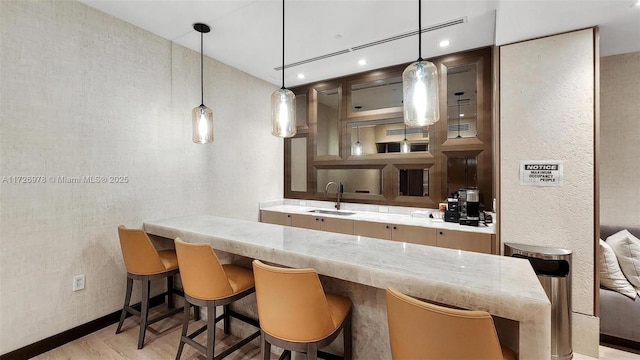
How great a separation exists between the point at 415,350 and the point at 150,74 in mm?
3326

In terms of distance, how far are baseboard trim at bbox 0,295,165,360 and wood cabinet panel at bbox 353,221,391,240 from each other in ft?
8.11

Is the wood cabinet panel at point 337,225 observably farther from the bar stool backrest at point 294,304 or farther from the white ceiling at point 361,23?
the bar stool backrest at point 294,304

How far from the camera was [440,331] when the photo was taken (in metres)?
0.99

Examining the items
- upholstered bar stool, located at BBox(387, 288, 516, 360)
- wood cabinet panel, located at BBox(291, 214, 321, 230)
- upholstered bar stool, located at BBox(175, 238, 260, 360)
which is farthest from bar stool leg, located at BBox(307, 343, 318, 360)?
wood cabinet panel, located at BBox(291, 214, 321, 230)

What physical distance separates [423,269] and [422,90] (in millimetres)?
1024

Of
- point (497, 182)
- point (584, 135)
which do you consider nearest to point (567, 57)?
point (584, 135)

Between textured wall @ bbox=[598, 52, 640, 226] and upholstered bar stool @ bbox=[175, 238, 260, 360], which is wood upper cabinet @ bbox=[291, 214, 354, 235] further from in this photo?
textured wall @ bbox=[598, 52, 640, 226]

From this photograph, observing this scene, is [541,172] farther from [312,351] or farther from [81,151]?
[81,151]

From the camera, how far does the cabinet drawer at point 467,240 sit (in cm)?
275

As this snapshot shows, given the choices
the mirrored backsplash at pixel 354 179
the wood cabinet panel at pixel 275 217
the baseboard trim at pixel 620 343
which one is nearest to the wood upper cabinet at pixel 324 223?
the wood cabinet panel at pixel 275 217

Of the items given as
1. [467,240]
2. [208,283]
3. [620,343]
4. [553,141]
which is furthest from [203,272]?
[620,343]

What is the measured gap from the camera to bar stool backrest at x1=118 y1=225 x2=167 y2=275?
2.25m

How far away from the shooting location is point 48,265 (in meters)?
2.25

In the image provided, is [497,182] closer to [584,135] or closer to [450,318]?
[584,135]
